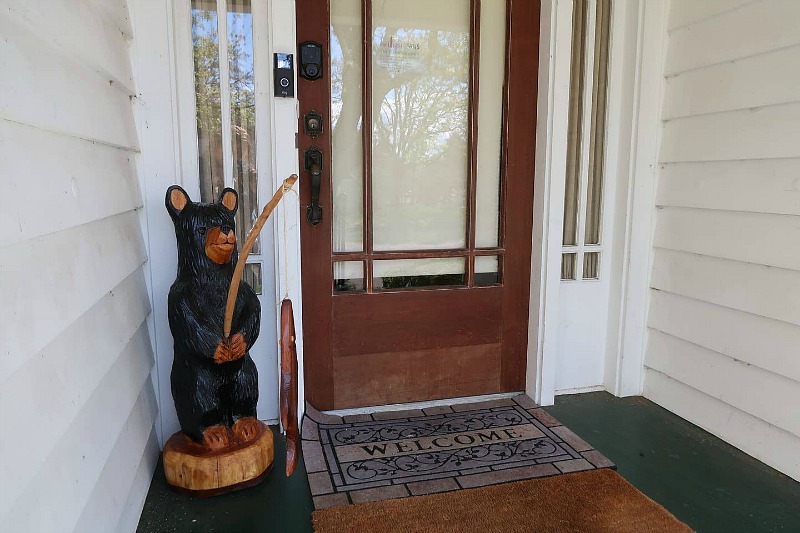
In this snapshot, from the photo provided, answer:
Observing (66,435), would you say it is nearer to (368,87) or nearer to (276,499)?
(276,499)

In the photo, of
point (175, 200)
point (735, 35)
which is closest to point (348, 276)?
point (175, 200)

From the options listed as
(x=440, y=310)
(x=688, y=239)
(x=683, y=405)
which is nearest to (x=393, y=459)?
(x=440, y=310)

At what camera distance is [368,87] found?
89.7 inches

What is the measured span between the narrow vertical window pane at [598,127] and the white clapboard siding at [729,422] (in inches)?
29.9

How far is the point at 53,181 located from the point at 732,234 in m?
2.34

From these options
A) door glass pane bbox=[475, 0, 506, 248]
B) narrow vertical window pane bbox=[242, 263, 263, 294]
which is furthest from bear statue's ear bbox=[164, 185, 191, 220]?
door glass pane bbox=[475, 0, 506, 248]

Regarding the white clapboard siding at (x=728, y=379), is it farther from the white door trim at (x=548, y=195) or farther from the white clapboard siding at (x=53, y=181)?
the white clapboard siding at (x=53, y=181)

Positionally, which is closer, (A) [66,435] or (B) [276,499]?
(A) [66,435]

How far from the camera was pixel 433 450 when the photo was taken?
7.00 feet

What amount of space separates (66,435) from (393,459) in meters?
1.21

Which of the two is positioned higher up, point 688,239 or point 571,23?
point 571,23

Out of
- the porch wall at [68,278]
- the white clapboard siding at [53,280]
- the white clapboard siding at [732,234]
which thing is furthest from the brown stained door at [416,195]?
the white clapboard siding at [53,280]

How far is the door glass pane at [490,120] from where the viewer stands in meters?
2.40

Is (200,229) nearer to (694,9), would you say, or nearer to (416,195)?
(416,195)
